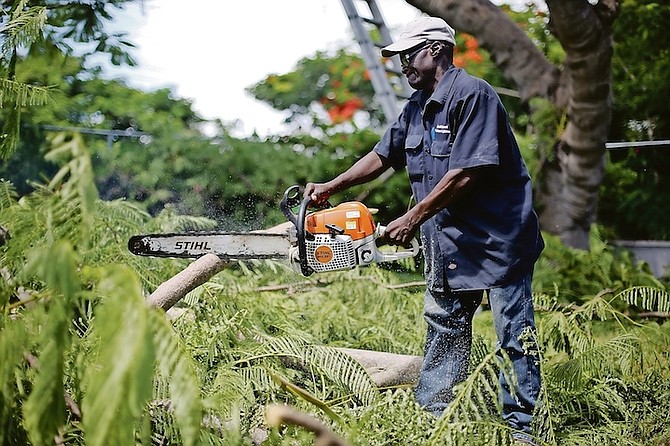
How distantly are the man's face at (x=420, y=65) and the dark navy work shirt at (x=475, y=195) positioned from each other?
8 cm

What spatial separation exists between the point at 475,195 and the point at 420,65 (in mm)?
505

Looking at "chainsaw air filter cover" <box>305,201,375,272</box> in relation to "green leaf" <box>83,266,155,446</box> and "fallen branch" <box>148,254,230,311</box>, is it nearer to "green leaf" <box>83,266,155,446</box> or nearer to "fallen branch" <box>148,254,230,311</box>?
"fallen branch" <box>148,254,230,311</box>

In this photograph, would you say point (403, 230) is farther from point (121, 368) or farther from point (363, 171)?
point (121, 368)

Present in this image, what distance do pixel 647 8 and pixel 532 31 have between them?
84.6 inches

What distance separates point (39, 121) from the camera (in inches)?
276

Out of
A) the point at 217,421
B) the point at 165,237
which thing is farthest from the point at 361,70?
→ the point at 217,421

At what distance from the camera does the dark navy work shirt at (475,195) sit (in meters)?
2.60

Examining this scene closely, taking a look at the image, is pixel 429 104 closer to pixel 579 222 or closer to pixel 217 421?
pixel 217 421

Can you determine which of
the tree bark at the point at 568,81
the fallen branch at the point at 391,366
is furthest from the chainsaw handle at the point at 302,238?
the tree bark at the point at 568,81

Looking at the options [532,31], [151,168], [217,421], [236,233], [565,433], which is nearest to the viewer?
[217,421]

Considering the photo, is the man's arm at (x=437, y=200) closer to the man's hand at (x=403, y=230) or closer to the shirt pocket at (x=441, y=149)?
the man's hand at (x=403, y=230)

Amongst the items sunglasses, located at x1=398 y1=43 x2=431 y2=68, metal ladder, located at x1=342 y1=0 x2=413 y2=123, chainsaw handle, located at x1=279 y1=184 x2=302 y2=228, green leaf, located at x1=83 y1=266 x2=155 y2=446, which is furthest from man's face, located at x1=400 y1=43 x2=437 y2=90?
metal ladder, located at x1=342 y1=0 x2=413 y2=123

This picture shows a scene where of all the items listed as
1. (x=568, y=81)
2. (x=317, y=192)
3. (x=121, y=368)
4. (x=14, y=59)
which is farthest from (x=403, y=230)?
(x=568, y=81)

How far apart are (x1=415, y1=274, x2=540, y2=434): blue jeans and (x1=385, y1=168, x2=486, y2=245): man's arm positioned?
0.33 metres
